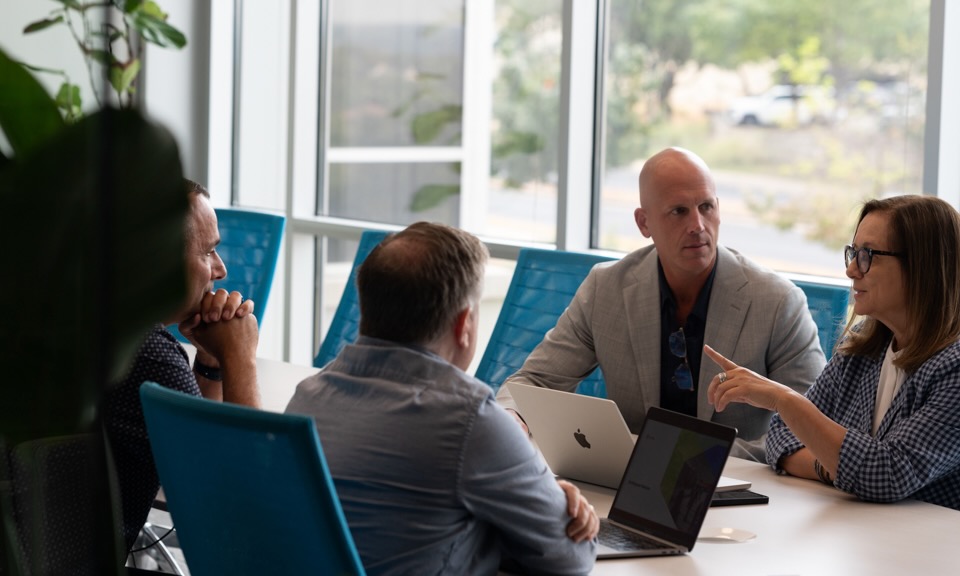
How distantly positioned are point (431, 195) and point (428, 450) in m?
3.79

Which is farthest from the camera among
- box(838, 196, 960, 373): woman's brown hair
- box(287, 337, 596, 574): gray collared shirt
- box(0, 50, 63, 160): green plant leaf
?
box(838, 196, 960, 373): woman's brown hair

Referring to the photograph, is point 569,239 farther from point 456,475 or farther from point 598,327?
point 456,475

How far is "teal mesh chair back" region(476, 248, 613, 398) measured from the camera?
3.38m

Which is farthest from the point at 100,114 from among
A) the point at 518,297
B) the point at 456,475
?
the point at 518,297

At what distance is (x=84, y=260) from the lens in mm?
783

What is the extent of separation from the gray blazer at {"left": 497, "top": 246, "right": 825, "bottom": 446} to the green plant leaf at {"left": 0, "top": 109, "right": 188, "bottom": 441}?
1971 millimetres

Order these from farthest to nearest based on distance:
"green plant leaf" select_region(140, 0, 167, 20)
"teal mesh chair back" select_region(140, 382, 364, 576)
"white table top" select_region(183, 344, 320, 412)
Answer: "green plant leaf" select_region(140, 0, 167, 20)
"white table top" select_region(183, 344, 320, 412)
"teal mesh chair back" select_region(140, 382, 364, 576)

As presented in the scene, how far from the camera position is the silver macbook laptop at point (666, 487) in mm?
1772

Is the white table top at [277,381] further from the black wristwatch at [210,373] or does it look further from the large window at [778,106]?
the large window at [778,106]

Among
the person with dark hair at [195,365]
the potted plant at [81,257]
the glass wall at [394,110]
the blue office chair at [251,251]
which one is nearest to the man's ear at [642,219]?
the person with dark hair at [195,365]

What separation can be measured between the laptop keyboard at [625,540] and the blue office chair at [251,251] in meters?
2.67

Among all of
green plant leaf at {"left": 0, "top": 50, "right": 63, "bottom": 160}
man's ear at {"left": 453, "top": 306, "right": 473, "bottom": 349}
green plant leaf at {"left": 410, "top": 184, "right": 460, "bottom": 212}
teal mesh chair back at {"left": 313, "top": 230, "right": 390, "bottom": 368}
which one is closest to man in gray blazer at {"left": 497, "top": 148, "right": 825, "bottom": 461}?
man's ear at {"left": 453, "top": 306, "right": 473, "bottom": 349}

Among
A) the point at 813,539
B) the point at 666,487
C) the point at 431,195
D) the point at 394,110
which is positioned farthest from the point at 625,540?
the point at 394,110

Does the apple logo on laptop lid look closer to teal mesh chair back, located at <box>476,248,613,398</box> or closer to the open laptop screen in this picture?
the open laptop screen
